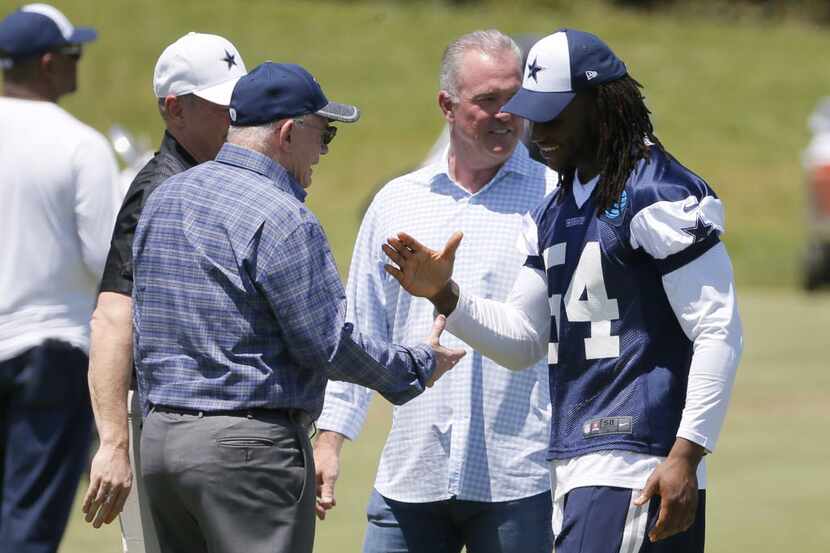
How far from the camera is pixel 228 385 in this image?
4441 mm

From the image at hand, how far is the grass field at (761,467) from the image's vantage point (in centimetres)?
910

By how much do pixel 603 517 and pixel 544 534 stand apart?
92 cm

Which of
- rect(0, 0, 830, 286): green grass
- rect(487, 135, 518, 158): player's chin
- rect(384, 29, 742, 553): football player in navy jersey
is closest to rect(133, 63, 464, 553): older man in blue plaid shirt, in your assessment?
rect(384, 29, 742, 553): football player in navy jersey

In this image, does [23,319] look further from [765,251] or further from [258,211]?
[765,251]

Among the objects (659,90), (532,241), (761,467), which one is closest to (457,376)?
(532,241)

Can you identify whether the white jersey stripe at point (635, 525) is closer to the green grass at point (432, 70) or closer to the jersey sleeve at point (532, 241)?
the jersey sleeve at point (532, 241)

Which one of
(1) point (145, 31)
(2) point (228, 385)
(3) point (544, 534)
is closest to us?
(2) point (228, 385)

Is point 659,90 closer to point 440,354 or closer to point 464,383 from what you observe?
point 464,383

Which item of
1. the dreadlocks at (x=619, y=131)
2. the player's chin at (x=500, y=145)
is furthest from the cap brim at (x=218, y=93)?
the dreadlocks at (x=619, y=131)

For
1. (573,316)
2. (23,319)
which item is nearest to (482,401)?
(573,316)

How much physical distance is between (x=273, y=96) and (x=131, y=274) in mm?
802

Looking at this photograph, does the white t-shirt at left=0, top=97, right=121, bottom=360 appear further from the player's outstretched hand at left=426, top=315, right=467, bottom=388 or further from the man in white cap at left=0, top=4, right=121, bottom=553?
the player's outstretched hand at left=426, top=315, right=467, bottom=388

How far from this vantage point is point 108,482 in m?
4.86

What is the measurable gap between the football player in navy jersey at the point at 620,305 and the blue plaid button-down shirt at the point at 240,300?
0.38 metres
